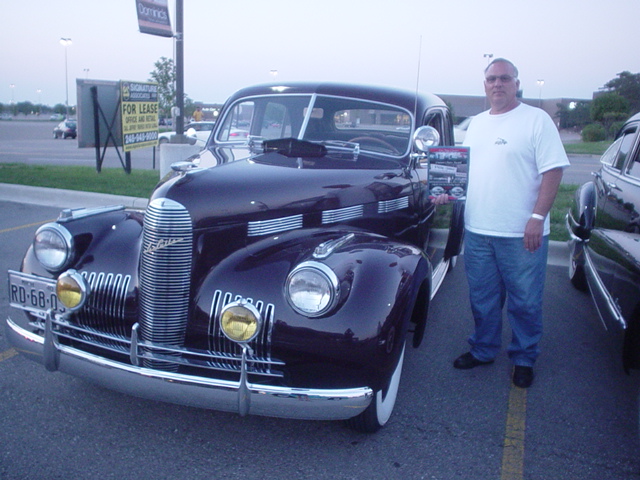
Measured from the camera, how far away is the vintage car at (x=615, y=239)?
122 inches

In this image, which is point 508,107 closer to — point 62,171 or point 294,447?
point 294,447

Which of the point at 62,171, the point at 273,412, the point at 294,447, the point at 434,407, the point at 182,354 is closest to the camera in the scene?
the point at 273,412

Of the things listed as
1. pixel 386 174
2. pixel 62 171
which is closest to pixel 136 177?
pixel 62 171

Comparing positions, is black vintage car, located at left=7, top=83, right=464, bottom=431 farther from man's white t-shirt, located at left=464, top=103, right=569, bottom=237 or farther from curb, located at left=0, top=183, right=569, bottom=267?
curb, located at left=0, top=183, right=569, bottom=267

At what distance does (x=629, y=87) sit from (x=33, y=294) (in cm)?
4357

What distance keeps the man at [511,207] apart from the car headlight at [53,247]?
90.0 inches

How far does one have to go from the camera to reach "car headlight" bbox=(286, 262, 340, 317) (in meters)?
2.38

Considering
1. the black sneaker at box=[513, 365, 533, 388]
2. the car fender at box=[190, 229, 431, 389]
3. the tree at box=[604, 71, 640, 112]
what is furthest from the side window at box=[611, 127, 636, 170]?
the tree at box=[604, 71, 640, 112]

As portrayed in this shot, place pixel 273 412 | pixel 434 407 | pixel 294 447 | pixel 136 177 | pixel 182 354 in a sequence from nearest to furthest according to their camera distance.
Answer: pixel 273 412 → pixel 182 354 → pixel 294 447 → pixel 434 407 → pixel 136 177

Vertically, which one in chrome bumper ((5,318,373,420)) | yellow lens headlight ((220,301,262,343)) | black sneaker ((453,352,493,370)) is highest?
yellow lens headlight ((220,301,262,343))

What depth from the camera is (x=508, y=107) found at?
3.29m

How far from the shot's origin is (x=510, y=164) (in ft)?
10.5

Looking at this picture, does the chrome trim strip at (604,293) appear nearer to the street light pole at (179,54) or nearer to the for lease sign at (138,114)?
the street light pole at (179,54)

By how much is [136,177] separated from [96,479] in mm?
9060
